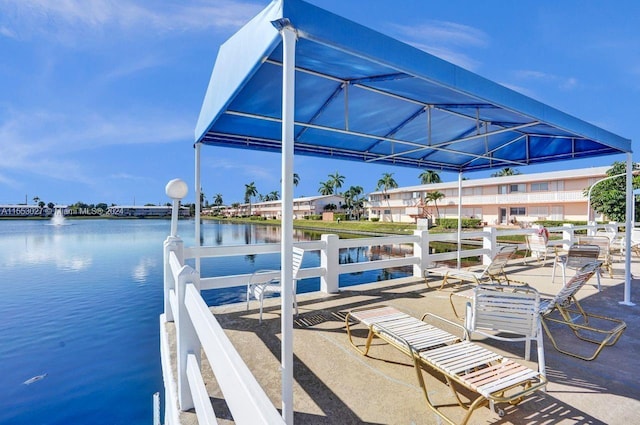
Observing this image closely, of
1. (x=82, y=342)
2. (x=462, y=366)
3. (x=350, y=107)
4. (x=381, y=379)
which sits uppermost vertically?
(x=350, y=107)

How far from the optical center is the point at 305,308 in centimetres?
506

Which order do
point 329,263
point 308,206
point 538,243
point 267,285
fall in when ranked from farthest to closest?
1. point 308,206
2. point 538,243
3. point 329,263
4. point 267,285

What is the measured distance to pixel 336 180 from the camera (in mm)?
86500

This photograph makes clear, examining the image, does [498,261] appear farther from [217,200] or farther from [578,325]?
[217,200]

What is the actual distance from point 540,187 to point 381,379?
40.7 m

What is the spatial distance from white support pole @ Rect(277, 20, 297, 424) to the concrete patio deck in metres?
0.38

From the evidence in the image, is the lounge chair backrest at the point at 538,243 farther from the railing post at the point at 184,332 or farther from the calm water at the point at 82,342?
the railing post at the point at 184,332

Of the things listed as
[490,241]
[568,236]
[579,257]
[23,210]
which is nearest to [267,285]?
[490,241]

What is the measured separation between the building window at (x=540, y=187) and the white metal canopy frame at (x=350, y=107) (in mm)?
33561

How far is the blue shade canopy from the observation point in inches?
101

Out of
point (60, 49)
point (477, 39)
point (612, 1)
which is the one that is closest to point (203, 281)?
point (477, 39)

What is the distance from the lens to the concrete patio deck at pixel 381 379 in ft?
8.14

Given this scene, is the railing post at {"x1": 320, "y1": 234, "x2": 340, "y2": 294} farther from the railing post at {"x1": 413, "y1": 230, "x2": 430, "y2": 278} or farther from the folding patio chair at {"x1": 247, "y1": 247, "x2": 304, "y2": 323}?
the railing post at {"x1": 413, "y1": 230, "x2": 430, "y2": 278}

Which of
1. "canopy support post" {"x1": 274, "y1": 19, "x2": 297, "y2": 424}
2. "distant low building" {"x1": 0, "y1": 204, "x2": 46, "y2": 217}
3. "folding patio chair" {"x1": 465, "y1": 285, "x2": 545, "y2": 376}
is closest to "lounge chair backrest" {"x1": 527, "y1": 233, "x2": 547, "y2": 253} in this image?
"folding patio chair" {"x1": 465, "y1": 285, "x2": 545, "y2": 376}
